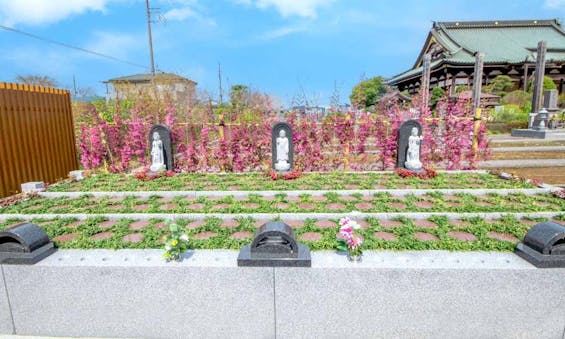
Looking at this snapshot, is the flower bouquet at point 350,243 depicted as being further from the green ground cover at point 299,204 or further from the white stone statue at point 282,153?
the white stone statue at point 282,153

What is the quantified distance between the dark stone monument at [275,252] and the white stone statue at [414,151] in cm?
519

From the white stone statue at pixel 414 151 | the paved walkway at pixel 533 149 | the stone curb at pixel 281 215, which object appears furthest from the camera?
the paved walkway at pixel 533 149

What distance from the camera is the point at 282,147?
705cm

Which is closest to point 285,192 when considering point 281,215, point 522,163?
point 281,215

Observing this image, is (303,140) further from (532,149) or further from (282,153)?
(532,149)

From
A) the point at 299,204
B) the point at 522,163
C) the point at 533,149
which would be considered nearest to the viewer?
the point at 299,204

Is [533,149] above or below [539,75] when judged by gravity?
below

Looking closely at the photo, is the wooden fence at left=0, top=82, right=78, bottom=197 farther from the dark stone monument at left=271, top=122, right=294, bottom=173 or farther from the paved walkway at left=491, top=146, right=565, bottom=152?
the paved walkway at left=491, top=146, right=565, bottom=152

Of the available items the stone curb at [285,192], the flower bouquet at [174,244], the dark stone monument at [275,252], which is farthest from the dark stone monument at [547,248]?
the flower bouquet at [174,244]

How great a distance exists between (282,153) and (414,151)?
306 centimetres

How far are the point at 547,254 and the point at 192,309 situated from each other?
9.73 ft

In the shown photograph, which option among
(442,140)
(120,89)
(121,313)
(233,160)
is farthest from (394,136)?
(120,89)

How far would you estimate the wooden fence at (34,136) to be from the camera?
5715 millimetres

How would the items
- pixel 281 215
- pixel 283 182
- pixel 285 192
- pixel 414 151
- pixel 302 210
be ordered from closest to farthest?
pixel 281 215 < pixel 302 210 < pixel 285 192 < pixel 283 182 < pixel 414 151
